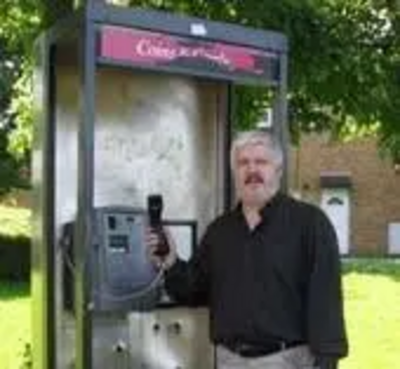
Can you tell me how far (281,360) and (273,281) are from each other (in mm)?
357

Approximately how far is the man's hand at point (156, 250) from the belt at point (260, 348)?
78 centimetres

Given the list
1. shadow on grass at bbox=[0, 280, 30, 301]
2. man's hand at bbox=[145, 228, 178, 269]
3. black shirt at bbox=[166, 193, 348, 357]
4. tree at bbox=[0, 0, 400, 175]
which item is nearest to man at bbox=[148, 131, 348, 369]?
black shirt at bbox=[166, 193, 348, 357]

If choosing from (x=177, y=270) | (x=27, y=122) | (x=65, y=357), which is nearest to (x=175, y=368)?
(x=65, y=357)

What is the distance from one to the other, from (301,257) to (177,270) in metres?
0.84

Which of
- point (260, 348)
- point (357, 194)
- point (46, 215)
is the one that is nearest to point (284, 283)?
point (260, 348)

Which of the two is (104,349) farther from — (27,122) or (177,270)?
(27,122)

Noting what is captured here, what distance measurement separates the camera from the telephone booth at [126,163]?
6.15m

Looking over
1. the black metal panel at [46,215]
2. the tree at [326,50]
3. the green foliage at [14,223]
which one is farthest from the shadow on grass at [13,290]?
the black metal panel at [46,215]

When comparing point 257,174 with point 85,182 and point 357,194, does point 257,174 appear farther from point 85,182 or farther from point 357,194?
point 357,194

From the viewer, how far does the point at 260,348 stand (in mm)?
5703

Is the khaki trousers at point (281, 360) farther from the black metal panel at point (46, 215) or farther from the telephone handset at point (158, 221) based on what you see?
the black metal panel at point (46, 215)

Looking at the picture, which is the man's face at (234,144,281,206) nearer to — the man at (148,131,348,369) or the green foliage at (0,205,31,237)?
the man at (148,131,348,369)

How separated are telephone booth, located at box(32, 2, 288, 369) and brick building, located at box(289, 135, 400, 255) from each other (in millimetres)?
30678

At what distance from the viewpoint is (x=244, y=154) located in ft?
19.1
